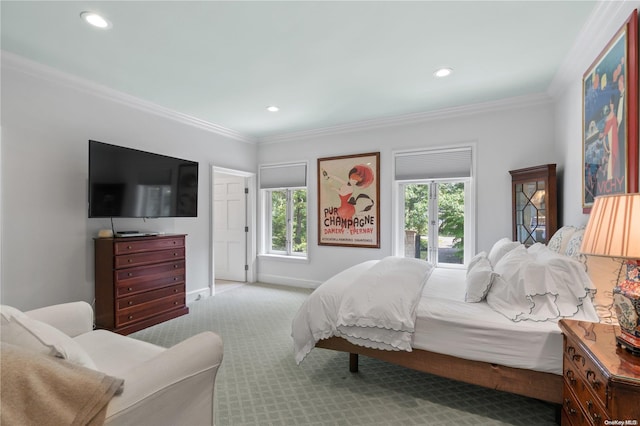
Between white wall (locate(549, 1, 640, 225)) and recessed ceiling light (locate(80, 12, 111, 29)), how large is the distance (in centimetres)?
357

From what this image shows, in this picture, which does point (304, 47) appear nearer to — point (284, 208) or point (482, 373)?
point (482, 373)

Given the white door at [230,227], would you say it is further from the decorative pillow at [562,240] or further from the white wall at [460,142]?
the decorative pillow at [562,240]

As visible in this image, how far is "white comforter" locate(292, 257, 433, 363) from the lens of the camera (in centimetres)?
208

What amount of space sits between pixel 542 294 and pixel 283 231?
4.36 m

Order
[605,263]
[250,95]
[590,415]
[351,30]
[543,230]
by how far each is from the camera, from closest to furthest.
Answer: [590,415]
[605,263]
[351,30]
[543,230]
[250,95]

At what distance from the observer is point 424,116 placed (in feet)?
14.0

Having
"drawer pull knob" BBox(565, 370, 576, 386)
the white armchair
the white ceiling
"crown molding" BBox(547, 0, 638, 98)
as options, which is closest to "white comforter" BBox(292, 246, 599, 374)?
"drawer pull knob" BBox(565, 370, 576, 386)

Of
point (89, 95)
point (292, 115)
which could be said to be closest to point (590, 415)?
point (292, 115)

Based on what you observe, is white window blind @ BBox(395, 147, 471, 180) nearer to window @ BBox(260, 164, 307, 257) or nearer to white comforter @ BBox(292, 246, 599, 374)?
window @ BBox(260, 164, 307, 257)

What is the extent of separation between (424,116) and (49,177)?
4.57 meters

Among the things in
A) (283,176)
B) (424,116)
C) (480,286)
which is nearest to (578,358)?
(480,286)

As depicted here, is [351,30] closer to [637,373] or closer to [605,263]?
[605,263]

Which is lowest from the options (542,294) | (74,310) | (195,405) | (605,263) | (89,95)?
(195,405)

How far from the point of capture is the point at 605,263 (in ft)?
6.01
